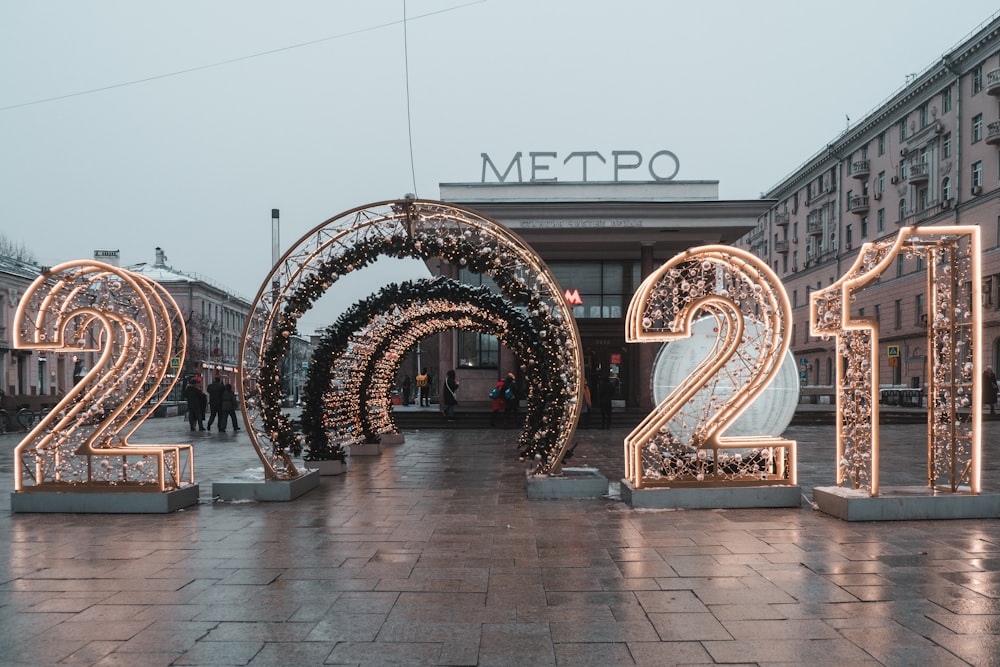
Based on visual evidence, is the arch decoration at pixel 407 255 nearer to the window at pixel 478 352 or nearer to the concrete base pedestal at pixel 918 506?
the concrete base pedestal at pixel 918 506

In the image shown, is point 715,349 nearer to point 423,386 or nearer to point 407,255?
point 407,255

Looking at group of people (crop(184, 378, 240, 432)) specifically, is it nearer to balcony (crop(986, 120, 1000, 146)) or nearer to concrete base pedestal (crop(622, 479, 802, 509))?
concrete base pedestal (crop(622, 479, 802, 509))

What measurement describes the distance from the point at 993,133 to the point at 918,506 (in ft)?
106

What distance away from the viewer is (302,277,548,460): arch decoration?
38.1 ft

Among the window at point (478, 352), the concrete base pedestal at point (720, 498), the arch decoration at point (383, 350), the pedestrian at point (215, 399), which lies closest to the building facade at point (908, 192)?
the window at point (478, 352)

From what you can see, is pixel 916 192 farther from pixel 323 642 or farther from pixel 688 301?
pixel 323 642

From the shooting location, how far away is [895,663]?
13.7 ft

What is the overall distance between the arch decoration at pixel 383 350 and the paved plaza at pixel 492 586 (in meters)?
2.50

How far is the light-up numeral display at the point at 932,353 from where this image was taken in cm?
807

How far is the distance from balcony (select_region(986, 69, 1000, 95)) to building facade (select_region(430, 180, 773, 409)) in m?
16.7

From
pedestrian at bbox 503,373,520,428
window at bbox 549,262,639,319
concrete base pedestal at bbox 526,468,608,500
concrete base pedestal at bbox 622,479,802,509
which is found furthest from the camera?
window at bbox 549,262,639,319

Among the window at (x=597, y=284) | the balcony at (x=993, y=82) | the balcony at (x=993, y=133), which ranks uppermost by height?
the balcony at (x=993, y=82)

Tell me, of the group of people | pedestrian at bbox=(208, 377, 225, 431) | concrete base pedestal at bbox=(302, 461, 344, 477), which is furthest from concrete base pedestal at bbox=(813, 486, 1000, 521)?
pedestrian at bbox=(208, 377, 225, 431)

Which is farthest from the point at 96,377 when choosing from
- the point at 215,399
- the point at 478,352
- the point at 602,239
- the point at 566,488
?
the point at 478,352
